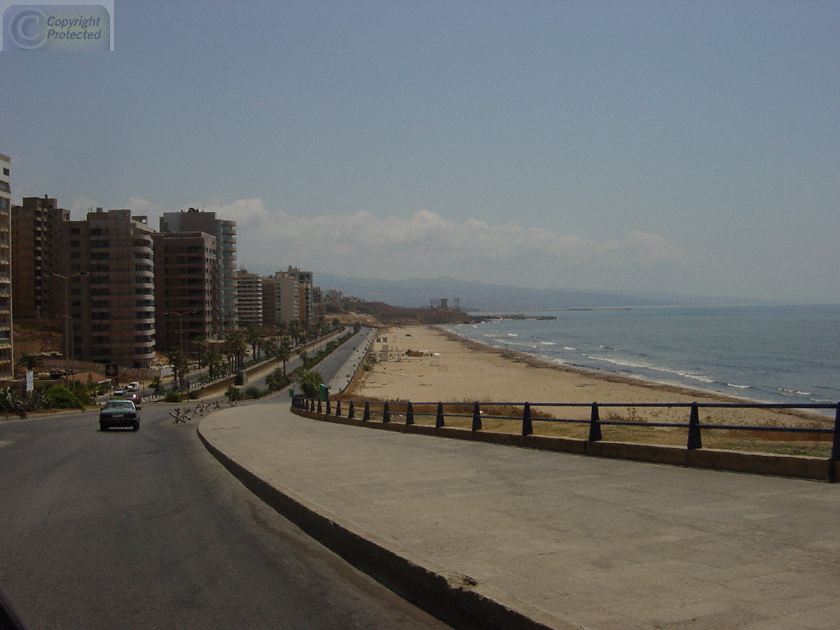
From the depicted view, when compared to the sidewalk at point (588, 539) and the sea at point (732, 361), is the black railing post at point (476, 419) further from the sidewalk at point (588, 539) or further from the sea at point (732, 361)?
the sea at point (732, 361)

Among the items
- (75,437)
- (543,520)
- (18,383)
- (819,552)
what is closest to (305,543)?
(543,520)

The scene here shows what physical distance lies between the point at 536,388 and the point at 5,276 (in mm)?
55457

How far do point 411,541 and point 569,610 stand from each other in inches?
97.7

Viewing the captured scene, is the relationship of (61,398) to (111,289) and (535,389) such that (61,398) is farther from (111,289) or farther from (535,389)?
(111,289)

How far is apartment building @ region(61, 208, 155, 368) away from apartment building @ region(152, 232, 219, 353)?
2181 cm

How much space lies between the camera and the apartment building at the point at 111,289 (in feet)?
328

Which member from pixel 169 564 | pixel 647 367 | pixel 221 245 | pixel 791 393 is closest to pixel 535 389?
pixel 791 393

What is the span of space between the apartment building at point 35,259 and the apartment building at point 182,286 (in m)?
19.2

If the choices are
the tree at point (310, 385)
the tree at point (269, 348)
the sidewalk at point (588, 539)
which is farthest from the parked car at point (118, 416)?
the tree at point (269, 348)

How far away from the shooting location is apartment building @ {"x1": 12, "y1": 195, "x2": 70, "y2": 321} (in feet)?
437

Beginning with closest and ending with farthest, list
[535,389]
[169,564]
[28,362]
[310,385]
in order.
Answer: [169,564]
[310,385]
[535,389]
[28,362]

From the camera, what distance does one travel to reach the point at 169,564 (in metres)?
7.18

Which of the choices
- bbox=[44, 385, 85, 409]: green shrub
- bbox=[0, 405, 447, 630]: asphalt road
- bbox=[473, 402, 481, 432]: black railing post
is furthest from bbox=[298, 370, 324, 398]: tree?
bbox=[0, 405, 447, 630]: asphalt road

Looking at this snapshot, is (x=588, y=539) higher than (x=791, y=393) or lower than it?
higher
